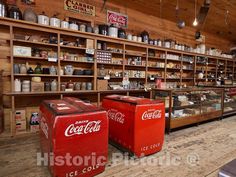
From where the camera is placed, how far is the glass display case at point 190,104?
11.4 ft

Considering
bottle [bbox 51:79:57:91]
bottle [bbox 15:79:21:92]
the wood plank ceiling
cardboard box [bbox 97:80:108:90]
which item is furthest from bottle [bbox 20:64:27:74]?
the wood plank ceiling

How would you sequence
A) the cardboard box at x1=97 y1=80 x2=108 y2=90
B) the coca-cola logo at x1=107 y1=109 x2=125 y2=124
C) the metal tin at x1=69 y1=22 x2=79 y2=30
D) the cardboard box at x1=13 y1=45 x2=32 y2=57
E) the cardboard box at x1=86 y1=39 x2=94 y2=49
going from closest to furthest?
the coca-cola logo at x1=107 y1=109 x2=125 y2=124 < the cardboard box at x1=13 y1=45 x2=32 y2=57 < the metal tin at x1=69 y1=22 x2=79 y2=30 < the cardboard box at x1=86 y1=39 x2=94 y2=49 < the cardboard box at x1=97 y1=80 x2=108 y2=90

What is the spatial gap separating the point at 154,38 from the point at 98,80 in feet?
8.67

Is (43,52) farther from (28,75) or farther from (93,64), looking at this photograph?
(93,64)

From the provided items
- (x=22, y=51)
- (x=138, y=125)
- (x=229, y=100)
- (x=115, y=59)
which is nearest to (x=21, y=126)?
(x=22, y=51)

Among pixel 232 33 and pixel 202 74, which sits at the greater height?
pixel 232 33

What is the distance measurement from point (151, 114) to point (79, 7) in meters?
3.18

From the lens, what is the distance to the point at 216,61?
721 cm

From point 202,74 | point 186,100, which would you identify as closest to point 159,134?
point 186,100

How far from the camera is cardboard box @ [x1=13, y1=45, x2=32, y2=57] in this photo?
3178 millimetres

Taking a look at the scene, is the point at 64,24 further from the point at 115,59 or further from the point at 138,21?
the point at 138,21

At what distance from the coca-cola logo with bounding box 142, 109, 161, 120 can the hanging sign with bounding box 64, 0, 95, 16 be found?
3.08m

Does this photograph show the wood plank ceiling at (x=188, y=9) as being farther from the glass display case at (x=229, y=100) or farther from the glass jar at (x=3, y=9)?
the glass jar at (x=3, y=9)

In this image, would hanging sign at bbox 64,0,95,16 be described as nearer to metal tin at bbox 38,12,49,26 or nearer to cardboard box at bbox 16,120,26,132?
metal tin at bbox 38,12,49,26
